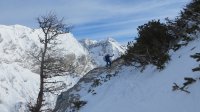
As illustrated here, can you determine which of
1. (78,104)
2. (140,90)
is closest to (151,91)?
(140,90)

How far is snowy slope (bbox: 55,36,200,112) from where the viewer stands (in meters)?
13.0

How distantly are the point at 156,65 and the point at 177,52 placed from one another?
3.45ft

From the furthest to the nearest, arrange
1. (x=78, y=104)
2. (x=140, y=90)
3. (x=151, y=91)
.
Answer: (x=78, y=104) → (x=140, y=90) → (x=151, y=91)

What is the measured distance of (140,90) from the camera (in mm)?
16594

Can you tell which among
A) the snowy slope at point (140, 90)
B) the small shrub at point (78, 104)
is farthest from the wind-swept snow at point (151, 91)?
the small shrub at point (78, 104)

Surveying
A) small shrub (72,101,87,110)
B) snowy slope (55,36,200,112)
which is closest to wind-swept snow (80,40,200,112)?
snowy slope (55,36,200,112)

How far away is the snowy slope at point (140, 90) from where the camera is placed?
13008 mm

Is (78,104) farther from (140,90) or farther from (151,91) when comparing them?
(151,91)

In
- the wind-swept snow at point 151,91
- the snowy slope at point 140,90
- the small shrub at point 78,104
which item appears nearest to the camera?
the wind-swept snow at point 151,91

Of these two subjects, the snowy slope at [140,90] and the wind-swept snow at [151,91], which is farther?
the snowy slope at [140,90]

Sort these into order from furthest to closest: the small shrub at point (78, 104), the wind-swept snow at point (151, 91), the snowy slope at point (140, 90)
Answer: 1. the small shrub at point (78, 104)
2. the snowy slope at point (140, 90)
3. the wind-swept snow at point (151, 91)

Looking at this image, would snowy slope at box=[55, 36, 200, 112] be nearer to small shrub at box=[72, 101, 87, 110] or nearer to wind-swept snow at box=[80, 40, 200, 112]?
wind-swept snow at box=[80, 40, 200, 112]

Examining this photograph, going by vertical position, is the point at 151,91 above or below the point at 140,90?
above

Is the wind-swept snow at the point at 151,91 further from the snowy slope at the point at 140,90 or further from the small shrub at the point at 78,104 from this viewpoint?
the small shrub at the point at 78,104
